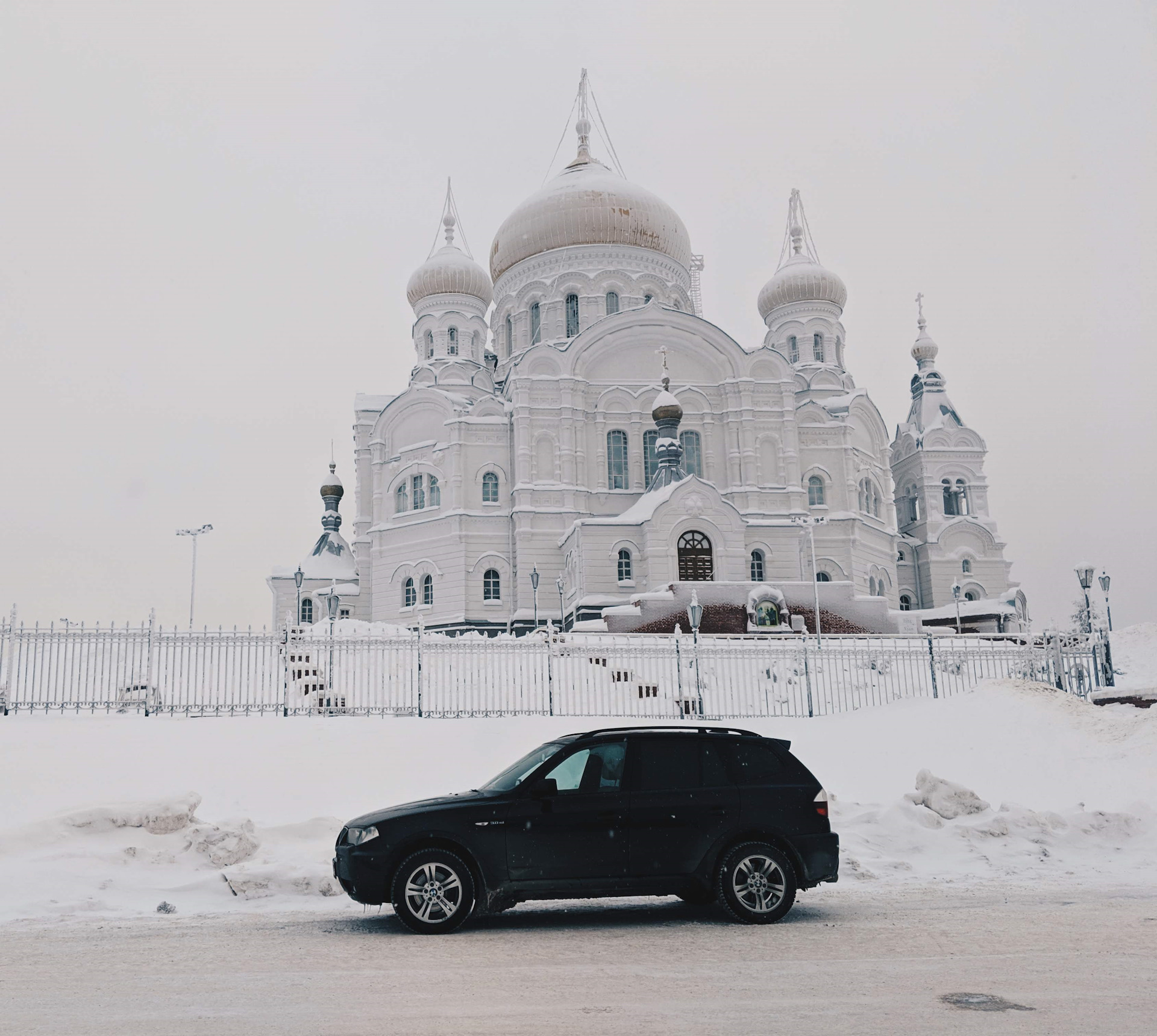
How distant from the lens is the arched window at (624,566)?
115 feet

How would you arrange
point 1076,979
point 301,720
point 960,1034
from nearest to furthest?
1. point 960,1034
2. point 1076,979
3. point 301,720

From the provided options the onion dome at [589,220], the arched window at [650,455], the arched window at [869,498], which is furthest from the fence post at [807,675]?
the onion dome at [589,220]

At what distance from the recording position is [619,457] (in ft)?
130

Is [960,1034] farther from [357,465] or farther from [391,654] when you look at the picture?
[357,465]

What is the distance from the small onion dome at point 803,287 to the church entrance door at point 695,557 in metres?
17.2

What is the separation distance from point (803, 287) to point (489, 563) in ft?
63.7

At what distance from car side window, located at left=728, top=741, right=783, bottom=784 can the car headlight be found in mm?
2576

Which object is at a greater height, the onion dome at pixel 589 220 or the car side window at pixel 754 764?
the onion dome at pixel 589 220

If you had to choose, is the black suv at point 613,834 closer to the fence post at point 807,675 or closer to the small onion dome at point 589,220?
the fence post at point 807,675

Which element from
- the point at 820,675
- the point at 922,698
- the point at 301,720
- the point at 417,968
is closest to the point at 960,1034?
the point at 417,968

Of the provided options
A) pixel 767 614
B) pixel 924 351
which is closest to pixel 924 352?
pixel 924 351

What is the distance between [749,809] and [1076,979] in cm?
248

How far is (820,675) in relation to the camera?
18453 millimetres

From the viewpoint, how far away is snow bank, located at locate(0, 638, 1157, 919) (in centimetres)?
886
